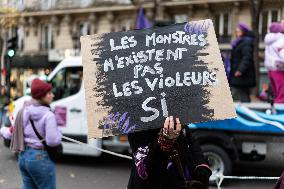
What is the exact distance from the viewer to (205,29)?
2912mm

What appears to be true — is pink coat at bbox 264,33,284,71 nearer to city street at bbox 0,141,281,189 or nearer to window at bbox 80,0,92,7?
city street at bbox 0,141,281,189

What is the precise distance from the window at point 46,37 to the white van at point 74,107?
80.0 feet

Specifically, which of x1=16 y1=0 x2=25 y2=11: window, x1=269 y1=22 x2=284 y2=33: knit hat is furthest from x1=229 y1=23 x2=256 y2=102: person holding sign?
x1=16 y1=0 x2=25 y2=11: window

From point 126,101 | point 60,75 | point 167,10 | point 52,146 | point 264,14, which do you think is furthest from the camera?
point 167,10

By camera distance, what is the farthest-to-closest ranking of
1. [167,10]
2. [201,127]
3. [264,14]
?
1. [167,10]
2. [264,14]
3. [201,127]

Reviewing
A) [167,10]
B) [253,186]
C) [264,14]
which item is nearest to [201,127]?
[253,186]

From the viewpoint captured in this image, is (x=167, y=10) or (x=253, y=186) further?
(x=167, y=10)

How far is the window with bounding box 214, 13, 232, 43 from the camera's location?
26938 millimetres

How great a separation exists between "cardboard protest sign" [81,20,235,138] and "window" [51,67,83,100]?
6011 millimetres

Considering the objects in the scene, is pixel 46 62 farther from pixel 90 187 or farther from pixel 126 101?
pixel 126 101

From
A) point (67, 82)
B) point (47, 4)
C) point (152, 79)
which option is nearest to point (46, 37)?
point (47, 4)

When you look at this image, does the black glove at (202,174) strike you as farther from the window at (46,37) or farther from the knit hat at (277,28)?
the window at (46,37)

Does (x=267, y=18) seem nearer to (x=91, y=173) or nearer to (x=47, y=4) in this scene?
(x=47, y=4)

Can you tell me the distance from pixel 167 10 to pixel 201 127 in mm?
21471
